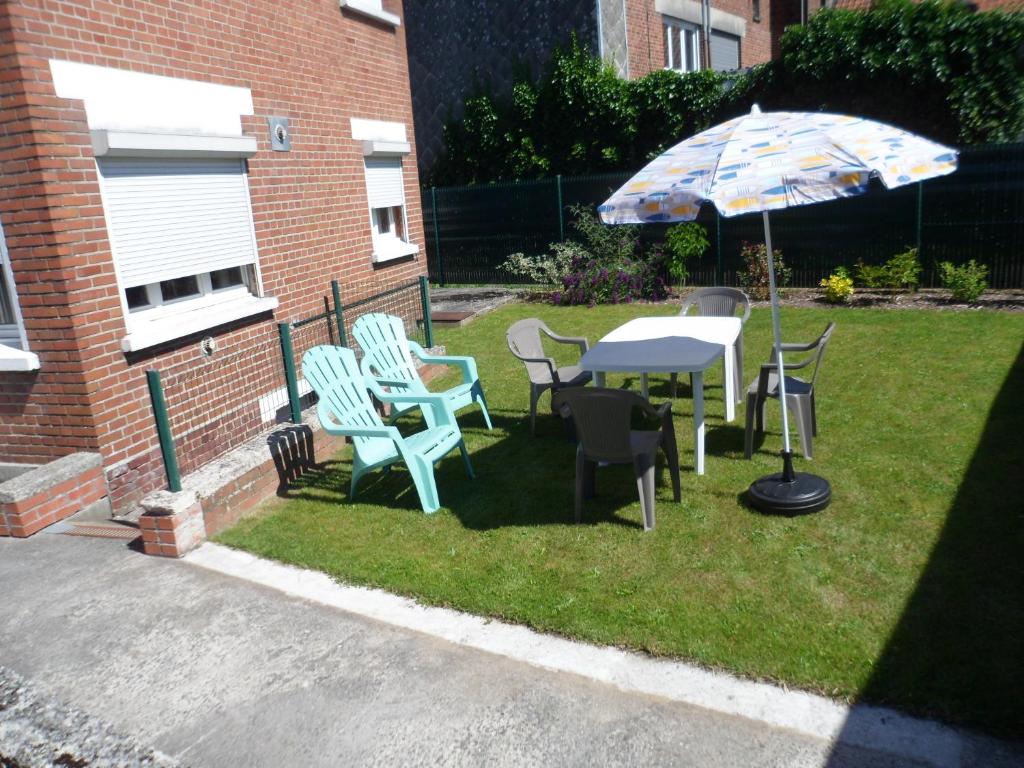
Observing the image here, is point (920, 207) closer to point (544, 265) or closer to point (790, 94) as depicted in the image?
point (790, 94)

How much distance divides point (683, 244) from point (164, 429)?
10614mm

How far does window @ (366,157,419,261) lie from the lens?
10516mm

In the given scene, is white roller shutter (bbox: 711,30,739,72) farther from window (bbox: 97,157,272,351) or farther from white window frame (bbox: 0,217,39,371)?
white window frame (bbox: 0,217,39,371)

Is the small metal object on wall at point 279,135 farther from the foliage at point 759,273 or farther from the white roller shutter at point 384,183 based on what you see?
the foliage at point 759,273

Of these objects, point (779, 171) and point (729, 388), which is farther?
point (729, 388)

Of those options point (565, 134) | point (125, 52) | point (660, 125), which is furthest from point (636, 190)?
point (565, 134)

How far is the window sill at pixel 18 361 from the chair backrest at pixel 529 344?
3642 mm

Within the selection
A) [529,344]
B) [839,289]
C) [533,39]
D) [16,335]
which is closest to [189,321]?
[16,335]

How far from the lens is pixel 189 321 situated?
272 inches

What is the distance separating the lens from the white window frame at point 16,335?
230 inches

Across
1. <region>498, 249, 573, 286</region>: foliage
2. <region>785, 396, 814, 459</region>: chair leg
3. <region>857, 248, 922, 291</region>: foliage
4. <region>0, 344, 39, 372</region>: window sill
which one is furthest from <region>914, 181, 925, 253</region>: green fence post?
<region>0, 344, 39, 372</region>: window sill

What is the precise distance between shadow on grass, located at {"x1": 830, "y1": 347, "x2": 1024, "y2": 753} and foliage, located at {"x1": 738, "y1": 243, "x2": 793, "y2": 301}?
832cm

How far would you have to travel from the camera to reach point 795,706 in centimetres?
352

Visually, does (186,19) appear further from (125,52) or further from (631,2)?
(631,2)
